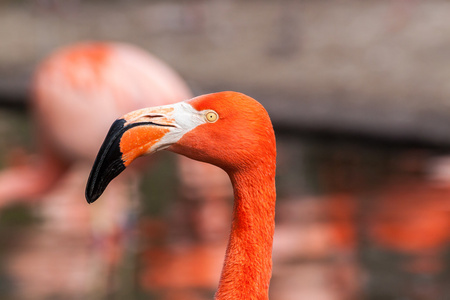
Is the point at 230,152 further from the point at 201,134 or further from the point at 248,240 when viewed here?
the point at 248,240

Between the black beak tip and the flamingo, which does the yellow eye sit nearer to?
the flamingo

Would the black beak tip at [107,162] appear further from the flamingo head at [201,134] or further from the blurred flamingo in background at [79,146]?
the blurred flamingo in background at [79,146]

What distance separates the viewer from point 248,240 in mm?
1831

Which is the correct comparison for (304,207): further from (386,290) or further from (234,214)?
(234,214)

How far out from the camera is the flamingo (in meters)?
1.73

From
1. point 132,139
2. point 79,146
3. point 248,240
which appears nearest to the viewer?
point 132,139

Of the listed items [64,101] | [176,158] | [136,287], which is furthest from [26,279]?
[176,158]

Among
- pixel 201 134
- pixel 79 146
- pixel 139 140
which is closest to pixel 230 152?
pixel 201 134

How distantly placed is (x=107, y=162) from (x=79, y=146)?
10.9 feet

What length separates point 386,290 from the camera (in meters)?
4.46

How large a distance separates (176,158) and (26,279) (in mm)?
2906

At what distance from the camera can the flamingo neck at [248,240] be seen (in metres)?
1.82

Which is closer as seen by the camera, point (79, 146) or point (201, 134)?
point (201, 134)

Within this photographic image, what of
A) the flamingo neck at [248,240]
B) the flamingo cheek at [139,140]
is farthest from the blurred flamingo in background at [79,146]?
the flamingo cheek at [139,140]
